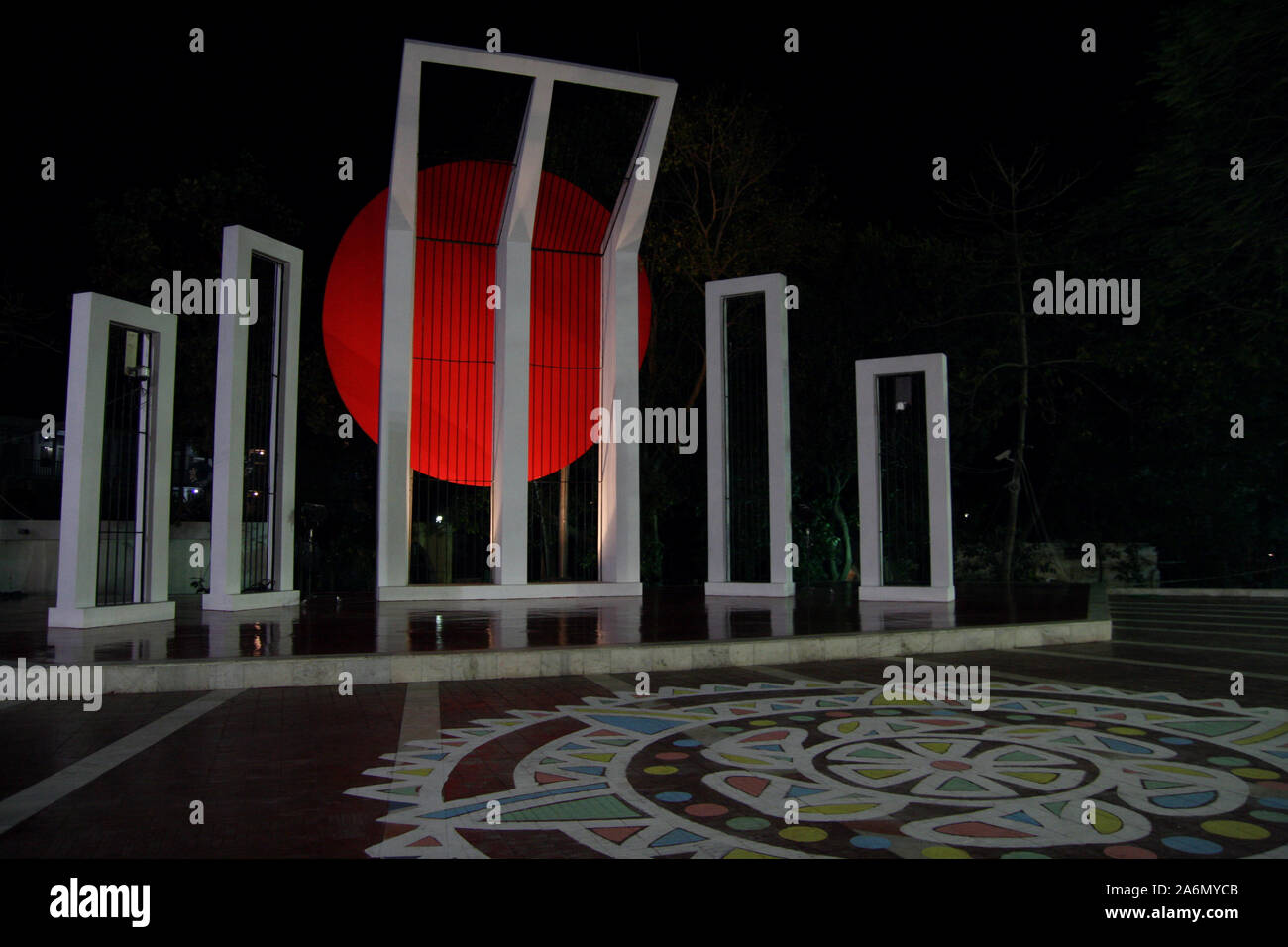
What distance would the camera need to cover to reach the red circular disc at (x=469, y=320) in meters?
16.2

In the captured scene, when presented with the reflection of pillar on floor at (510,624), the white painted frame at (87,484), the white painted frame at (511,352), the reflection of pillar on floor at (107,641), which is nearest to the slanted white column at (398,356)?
the white painted frame at (511,352)

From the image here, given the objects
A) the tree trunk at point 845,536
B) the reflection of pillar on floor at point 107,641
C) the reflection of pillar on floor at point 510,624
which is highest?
the tree trunk at point 845,536

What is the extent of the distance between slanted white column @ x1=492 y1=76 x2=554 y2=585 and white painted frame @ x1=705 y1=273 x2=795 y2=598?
299 cm

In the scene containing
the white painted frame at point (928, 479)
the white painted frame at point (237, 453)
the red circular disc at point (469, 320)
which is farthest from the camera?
the red circular disc at point (469, 320)

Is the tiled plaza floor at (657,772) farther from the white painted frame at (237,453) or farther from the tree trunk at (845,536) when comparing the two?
the tree trunk at (845,536)

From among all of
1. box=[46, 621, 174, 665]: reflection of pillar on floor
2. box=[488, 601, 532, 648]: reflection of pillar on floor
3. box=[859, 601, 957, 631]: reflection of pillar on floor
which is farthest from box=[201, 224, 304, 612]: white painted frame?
box=[859, 601, 957, 631]: reflection of pillar on floor

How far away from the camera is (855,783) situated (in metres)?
5.05

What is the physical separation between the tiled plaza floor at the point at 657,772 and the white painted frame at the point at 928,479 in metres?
6.03

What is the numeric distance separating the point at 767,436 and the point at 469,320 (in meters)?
5.30

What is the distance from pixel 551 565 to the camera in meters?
24.5

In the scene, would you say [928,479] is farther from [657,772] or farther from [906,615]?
[657,772]

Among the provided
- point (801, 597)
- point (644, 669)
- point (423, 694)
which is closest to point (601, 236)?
point (801, 597)

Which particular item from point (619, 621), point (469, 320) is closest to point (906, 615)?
point (619, 621)

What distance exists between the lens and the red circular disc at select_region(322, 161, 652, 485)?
53.0 ft
